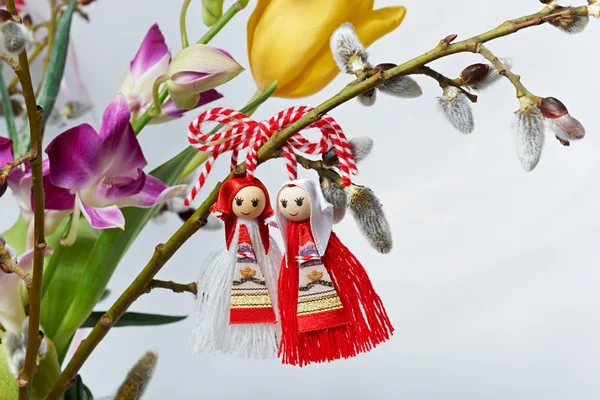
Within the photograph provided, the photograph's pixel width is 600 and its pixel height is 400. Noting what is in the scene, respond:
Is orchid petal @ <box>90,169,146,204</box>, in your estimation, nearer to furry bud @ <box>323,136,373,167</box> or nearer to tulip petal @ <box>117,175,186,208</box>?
tulip petal @ <box>117,175,186,208</box>

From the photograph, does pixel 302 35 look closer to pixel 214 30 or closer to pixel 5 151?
pixel 214 30

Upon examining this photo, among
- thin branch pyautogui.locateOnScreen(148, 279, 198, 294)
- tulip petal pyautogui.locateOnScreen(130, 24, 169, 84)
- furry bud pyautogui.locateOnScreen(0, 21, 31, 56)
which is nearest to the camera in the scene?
furry bud pyautogui.locateOnScreen(0, 21, 31, 56)

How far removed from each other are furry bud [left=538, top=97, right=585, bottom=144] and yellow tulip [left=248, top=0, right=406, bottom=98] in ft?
0.58

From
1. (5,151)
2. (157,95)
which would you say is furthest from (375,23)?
(5,151)

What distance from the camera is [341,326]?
1.34 feet

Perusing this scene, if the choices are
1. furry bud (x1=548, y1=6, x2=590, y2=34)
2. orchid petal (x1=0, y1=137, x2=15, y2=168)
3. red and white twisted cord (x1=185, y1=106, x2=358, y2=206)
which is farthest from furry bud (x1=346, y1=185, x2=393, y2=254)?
orchid petal (x1=0, y1=137, x2=15, y2=168)

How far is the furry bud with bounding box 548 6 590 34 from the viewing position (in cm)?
35

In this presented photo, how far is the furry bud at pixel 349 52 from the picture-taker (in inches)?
15.6

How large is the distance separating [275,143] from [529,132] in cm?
13

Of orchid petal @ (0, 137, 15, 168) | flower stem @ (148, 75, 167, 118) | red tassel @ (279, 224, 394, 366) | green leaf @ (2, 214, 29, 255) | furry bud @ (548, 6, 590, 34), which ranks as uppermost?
flower stem @ (148, 75, 167, 118)

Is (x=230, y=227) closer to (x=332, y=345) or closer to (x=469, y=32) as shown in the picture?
(x=332, y=345)

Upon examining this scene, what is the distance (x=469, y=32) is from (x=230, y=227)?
42 cm

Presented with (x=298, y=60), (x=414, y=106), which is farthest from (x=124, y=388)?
(x=414, y=106)

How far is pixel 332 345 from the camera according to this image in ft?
1.34
